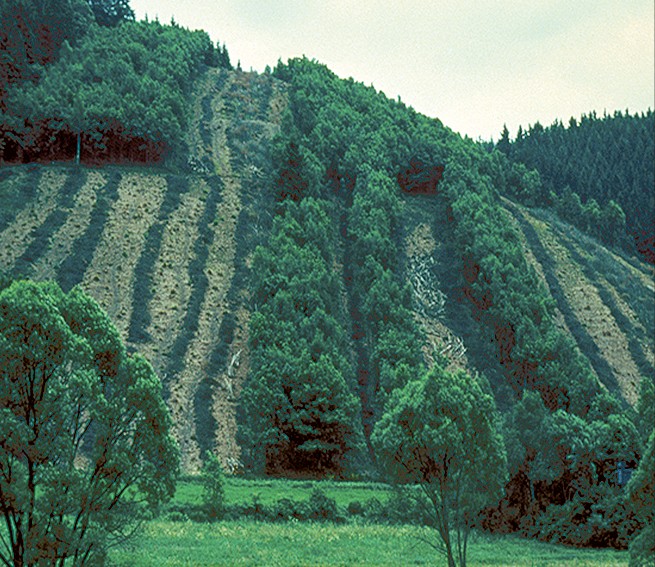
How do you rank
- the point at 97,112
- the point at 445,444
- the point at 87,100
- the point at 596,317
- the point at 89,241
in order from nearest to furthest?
the point at 445,444 → the point at 89,241 → the point at 596,317 → the point at 97,112 → the point at 87,100

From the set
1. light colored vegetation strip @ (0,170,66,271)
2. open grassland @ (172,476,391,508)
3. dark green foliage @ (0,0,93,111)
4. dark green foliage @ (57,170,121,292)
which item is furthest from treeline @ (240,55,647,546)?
dark green foliage @ (0,0,93,111)

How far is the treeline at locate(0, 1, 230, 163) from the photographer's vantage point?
103312 mm

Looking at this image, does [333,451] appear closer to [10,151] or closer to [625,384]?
[625,384]

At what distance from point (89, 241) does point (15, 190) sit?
45.3 feet

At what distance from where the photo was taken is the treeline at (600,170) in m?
131

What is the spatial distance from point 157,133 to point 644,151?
104592 millimetres

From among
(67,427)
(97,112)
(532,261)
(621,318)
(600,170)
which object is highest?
(600,170)

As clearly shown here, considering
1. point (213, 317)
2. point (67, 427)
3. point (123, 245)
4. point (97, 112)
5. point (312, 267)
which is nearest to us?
point (67, 427)

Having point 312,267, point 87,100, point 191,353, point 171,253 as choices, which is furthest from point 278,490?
point 87,100

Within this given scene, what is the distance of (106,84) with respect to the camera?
10881cm

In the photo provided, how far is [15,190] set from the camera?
93.8 m

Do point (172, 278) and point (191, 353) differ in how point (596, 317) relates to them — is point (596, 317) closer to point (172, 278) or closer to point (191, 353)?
point (191, 353)

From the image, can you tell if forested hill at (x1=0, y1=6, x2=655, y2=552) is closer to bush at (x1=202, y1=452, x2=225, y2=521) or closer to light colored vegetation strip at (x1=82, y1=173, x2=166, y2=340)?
light colored vegetation strip at (x1=82, y1=173, x2=166, y2=340)

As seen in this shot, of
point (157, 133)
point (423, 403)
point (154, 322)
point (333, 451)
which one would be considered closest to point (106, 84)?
point (157, 133)
